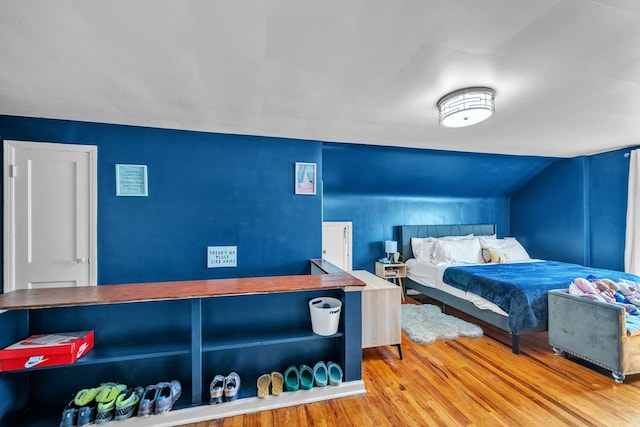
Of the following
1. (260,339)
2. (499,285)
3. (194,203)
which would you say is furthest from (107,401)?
(499,285)

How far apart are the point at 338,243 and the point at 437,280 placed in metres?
1.57

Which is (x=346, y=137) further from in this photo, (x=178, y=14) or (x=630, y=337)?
(x=630, y=337)

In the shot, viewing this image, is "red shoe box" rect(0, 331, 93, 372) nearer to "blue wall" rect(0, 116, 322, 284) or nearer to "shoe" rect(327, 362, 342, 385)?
"blue wall" rect(0, 116, 322, 284)

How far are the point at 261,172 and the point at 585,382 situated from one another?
3.43 meters

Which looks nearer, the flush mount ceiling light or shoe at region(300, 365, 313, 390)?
the flush mount ceiling light

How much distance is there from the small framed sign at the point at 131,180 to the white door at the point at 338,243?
8.35 ft

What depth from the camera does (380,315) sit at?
2.54 m

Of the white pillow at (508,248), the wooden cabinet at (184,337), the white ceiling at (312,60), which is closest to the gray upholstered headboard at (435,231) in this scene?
the white pillow at (508,248)

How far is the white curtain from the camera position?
3.50m

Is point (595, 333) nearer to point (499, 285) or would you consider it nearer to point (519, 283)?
point (519, 283)

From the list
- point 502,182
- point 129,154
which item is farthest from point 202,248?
point 502,182

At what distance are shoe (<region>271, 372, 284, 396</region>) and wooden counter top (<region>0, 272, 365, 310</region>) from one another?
27.9 inches

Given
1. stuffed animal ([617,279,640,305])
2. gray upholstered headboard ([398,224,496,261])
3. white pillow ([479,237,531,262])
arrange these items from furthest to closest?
gray upholstered headboard ([398,224,496,261]), white pillow ([479,237,531,262]), stuffed animal ([617,279,640,305])

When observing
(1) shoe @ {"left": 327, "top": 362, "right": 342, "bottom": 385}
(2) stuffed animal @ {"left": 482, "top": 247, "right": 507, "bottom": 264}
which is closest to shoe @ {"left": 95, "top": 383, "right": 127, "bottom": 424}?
(1) shoe @ {"left": 327, "top": 362, "right": 342, "bottom": 385}
